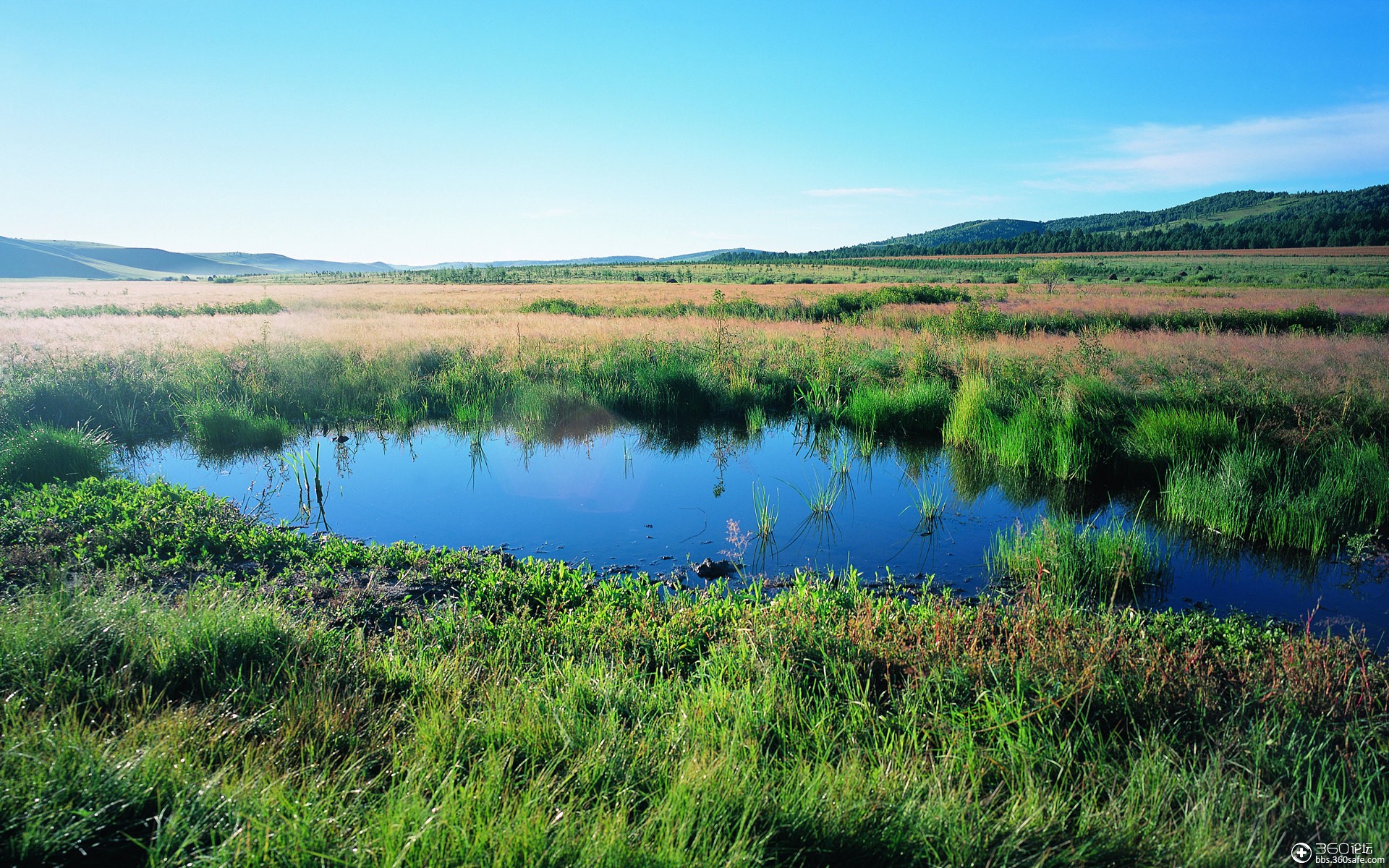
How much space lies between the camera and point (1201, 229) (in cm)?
8225

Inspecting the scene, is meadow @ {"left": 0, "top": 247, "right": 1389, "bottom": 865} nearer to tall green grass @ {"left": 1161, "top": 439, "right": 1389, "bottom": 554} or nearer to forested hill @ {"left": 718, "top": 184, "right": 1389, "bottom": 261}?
tall green grass @ {"left": 1161, "top": 439, "right": 1389, "bottom": 554}

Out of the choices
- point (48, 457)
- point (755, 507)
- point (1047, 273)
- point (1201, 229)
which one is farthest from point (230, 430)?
point (1201, 229)

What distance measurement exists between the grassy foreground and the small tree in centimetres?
4865

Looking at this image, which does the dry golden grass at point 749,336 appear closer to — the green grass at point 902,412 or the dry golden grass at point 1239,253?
the green grass at point 902,412

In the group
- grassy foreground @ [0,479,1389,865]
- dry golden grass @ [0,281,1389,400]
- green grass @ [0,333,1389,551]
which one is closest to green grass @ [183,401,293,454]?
green grass @ [0,333,1389,551]

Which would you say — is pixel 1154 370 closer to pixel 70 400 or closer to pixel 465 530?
pixel 465 530

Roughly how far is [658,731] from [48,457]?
28.5 ft

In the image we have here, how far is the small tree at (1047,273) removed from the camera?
50.3 metres

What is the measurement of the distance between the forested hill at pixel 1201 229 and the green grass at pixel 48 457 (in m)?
51.2

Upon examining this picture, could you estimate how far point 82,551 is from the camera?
509cm

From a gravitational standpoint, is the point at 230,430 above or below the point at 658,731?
above

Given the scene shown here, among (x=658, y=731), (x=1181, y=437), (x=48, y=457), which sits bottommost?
(x=658, y=731)

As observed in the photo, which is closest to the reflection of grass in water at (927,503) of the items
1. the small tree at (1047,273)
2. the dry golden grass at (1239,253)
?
the dry golden grass at (1239,253)

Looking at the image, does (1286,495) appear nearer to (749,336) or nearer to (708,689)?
(708,689)
